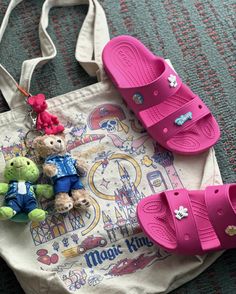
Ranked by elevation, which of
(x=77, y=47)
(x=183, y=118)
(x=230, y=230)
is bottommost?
(x=230, y=230)

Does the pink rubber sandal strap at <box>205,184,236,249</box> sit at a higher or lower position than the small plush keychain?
lower

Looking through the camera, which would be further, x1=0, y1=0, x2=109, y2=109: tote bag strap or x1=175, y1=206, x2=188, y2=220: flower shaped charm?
x1=0, y1=0, x2=109, y2=109: tote bag strap

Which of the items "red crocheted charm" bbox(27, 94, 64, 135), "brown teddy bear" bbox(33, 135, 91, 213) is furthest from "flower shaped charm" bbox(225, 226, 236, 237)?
"red crocheted charm" bbox(27, 94, 64, 135)

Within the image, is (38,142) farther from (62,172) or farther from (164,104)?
(164,104)

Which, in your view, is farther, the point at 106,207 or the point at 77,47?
the point at 77,47

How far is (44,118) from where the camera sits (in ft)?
3.34

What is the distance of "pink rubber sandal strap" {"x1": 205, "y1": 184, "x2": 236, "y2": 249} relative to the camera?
937 mm

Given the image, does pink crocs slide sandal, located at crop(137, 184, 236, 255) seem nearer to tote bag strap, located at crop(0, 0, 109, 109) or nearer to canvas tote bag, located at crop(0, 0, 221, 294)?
canvas tote bag, located at crop(0, 0, 221, 294)

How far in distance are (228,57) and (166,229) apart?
0.44m

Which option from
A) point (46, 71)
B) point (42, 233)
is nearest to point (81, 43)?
point (46, 71)

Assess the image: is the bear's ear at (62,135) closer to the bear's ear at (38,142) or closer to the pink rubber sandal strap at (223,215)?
the bear's ear at (38,142)

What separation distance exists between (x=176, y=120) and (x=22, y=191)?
32cm

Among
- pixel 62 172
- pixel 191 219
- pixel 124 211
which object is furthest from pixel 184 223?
pixel 62 172

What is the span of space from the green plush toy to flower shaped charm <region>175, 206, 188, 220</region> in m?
0.23
